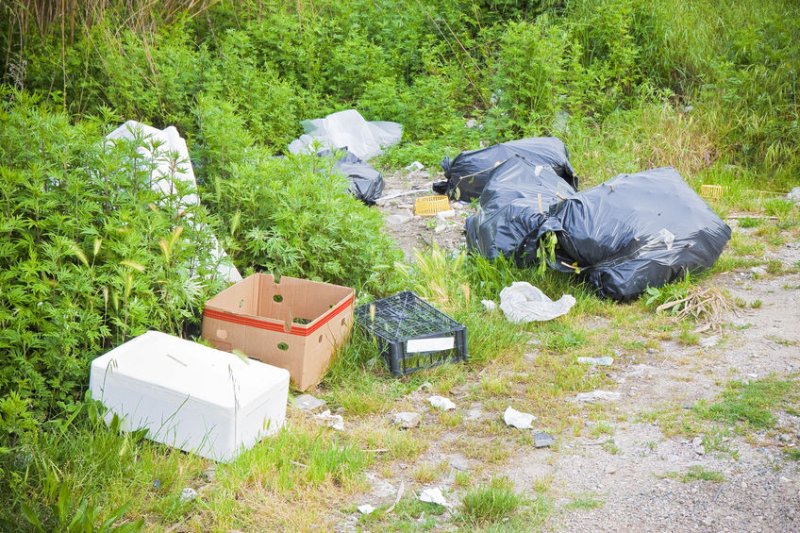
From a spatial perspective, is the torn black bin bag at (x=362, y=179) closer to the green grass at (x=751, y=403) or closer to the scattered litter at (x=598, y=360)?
the scattered litter at (x=598, y=360)

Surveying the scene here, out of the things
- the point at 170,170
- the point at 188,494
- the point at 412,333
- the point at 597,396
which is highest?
the point at 170,170

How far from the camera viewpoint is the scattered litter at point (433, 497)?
2965 mm

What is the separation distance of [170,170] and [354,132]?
3.53 metres

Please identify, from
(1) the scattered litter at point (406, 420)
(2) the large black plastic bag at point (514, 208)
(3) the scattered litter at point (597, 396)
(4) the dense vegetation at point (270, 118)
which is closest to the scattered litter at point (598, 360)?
(3) the scattered litter at point (597, 396)

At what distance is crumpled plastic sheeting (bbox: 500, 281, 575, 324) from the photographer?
4.47 meters

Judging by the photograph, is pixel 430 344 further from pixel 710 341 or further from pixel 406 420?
pixel 710 341

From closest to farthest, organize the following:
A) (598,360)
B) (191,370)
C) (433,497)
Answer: (433,497), (191,370), (598,360)

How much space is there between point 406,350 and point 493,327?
58 centimetres

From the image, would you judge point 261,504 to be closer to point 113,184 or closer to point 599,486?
point 599,486

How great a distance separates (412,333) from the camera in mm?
3971

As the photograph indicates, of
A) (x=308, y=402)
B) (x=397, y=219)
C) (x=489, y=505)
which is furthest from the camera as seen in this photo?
(x=397, y=219)

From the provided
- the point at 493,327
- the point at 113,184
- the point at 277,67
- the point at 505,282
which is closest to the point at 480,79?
the point at 277,67

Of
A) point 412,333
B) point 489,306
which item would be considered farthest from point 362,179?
point 412,333

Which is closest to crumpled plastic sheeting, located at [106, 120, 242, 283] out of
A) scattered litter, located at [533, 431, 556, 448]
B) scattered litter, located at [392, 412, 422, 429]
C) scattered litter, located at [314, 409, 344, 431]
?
scattered litter, located at [314, 409, 344, 431]
